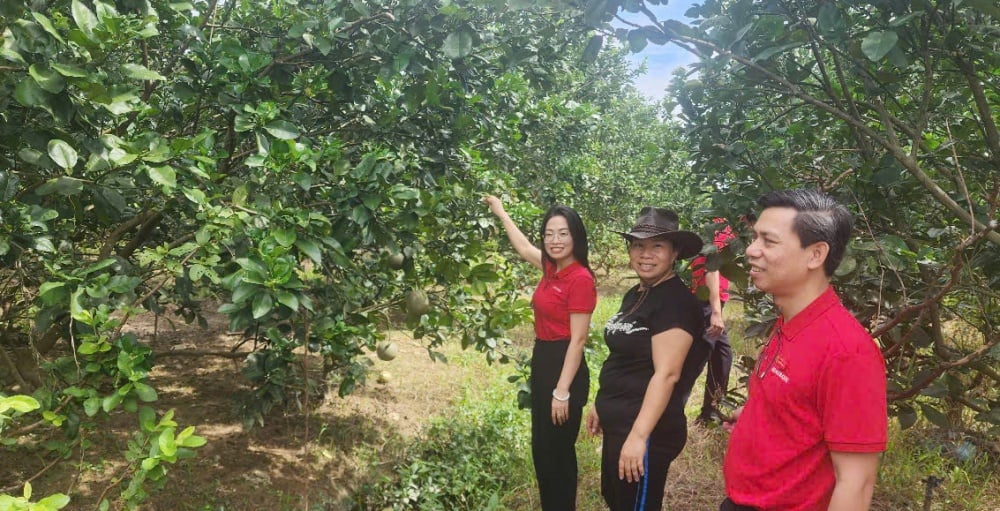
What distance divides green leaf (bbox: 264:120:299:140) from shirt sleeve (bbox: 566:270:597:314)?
1.19m

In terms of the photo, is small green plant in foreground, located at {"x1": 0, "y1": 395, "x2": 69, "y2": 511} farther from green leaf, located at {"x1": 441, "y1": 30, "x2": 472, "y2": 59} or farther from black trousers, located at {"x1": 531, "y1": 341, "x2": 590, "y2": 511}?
black trousers, located at {"x1": 531, "y1": 341, "x2": 590, "y2": 511}

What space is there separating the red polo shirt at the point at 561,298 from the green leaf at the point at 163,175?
4.87 ft

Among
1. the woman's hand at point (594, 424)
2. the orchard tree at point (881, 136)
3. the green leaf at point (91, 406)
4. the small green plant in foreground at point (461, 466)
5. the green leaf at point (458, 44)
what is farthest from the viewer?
the small green plant in foreground at point (461, 466)

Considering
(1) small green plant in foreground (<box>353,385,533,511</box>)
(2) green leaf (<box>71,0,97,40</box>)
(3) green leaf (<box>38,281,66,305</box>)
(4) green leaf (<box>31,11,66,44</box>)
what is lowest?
(1) small green plant in foreground (<box>353,385,533,511</box>)

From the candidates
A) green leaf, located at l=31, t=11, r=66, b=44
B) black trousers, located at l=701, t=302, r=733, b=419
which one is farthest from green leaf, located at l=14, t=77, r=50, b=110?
black trousers, located at l=701, t=302, r=733, b=419

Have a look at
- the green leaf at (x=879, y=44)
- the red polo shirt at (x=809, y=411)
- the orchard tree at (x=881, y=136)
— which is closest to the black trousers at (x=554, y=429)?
the orchard tree at (x=881, y=136)

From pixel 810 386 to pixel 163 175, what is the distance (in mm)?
1586

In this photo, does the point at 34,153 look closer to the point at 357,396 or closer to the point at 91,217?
the point at 91,217

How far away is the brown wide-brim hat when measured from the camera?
210 centimetres

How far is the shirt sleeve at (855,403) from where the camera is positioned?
3.85 feet

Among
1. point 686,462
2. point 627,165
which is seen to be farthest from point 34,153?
point 627,165

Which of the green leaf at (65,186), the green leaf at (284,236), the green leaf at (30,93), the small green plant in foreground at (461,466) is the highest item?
the green leaf at (30,93)

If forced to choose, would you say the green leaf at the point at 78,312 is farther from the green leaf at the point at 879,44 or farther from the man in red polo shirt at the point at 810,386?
the green leaf at the point at 879,44

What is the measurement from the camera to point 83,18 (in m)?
1.45
